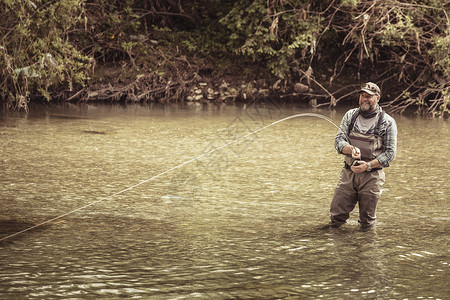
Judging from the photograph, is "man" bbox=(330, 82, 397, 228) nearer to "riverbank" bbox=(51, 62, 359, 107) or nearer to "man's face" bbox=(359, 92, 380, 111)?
"man's face" bbox=(359, 92, 380, 111)

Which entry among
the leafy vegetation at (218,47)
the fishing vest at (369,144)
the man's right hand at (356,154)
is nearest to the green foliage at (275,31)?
the leafy vegetation at (218,47)

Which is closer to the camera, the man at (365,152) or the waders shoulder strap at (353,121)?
the man at (365,152)

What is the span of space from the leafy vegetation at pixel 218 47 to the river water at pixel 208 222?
3817mm

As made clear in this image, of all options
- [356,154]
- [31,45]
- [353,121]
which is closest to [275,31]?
[31,45]

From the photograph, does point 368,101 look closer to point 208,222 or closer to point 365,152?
point 365,152

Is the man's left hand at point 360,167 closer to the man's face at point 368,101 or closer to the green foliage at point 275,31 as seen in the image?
the man's face at point 368,101

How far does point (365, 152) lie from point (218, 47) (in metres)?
15.0

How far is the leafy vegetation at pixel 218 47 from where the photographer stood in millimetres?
14656

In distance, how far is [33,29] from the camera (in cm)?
1447

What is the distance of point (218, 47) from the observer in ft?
66.4

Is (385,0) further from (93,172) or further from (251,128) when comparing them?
(93,172)

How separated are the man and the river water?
9.0 inches

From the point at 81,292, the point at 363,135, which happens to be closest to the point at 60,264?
the point at 81,292

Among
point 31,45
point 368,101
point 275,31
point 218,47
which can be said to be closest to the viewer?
point 368,101
